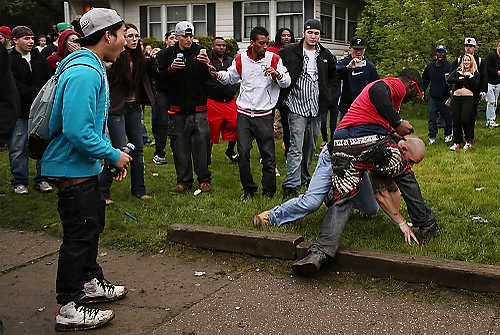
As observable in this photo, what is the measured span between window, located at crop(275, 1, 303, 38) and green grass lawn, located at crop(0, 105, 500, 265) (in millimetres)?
13275

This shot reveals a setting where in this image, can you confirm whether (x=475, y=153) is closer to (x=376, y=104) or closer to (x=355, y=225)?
(x=355, y=225)

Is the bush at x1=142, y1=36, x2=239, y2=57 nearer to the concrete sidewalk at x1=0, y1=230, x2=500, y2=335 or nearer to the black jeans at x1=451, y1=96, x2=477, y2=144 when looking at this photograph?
the black jeans at x1=451, y1=96, x2=477, y2=144

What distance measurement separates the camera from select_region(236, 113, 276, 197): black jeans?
7.50 meters

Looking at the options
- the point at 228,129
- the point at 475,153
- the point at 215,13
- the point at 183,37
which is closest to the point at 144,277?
the point at 183,37

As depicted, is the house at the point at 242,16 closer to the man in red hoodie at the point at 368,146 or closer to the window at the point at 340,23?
the window at the point at 340,23

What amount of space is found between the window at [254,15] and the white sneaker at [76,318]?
19620mm

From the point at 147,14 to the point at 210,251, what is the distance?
20.3 metres

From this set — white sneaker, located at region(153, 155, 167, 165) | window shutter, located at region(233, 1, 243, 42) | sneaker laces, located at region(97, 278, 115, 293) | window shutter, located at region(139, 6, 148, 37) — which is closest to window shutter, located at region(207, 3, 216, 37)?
A: window shutter, located at region(233, 1, 243, 42)

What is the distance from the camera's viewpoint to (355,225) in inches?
242

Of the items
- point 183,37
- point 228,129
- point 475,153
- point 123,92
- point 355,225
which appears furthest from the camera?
point 475,153

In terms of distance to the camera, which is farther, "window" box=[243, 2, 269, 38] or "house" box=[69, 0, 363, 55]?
"window" box=[243, 2, 269, 38]

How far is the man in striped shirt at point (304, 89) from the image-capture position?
7.68 metres

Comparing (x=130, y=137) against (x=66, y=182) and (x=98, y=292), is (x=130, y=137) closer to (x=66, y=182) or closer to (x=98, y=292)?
(x=98, y=292)

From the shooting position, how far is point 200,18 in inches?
944
